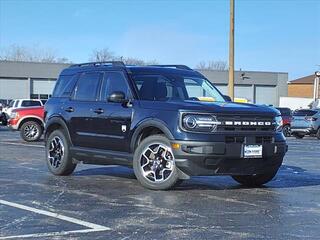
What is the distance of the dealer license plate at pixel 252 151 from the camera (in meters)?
8.26

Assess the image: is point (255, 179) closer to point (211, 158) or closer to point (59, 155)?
point (211, 158)

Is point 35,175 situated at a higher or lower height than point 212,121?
lower

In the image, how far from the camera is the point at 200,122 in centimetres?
809

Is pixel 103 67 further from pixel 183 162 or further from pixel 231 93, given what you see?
pixel 231 93

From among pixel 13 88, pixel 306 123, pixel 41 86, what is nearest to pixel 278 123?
pixel 306 123

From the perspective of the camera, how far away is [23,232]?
591 centimetres

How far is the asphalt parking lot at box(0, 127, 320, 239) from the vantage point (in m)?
5.95

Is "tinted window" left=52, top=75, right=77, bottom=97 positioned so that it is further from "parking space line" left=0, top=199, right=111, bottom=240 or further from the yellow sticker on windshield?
"parking space line" left=0, top=199, right=111, bottom=240

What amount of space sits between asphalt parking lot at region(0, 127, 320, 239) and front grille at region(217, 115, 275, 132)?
93cm

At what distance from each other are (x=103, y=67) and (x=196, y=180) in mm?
2443

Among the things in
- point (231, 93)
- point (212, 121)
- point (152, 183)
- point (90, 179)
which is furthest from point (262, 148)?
point (231, 93)

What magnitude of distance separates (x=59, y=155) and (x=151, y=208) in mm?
3735

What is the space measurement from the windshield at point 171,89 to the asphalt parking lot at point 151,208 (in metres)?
1.38

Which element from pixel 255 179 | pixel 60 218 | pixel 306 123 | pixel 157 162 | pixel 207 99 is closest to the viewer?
pixel 60 218
